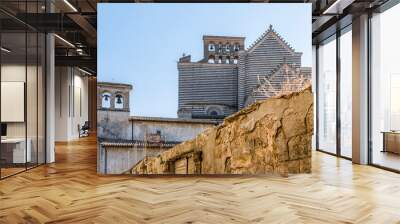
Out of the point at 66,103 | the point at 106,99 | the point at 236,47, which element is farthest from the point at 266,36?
the point at 66,103

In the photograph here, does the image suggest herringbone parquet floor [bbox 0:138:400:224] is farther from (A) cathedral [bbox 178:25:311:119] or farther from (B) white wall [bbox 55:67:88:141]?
(B) white wall [bbox 55:67:88:141]

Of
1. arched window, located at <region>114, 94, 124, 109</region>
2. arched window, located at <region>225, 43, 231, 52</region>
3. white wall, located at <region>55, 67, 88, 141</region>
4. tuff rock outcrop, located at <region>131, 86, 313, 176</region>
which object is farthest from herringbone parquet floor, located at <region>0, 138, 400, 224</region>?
white wall, located at <region>55, 67, 88, 141</region>

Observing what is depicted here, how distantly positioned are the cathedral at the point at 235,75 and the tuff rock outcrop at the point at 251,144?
0.72 feet

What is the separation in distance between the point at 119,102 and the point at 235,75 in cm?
205

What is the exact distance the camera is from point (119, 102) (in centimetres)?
623

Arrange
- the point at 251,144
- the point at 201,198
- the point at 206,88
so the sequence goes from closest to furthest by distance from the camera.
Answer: the point at 201,198 → the point at 251,144 → the point at 206,88

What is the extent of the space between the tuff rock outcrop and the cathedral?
0.22 metres

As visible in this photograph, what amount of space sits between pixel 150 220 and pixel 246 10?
162 inches

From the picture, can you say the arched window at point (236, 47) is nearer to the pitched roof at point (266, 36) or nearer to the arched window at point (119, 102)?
the pitched roof at point (266, 36)

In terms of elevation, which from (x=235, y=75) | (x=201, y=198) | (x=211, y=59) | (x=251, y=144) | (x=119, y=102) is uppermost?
(x=211, y=59)

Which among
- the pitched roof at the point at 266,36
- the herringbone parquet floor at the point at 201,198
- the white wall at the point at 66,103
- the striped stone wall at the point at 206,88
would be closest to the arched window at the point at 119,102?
the striped stone wall at the point at 206,88

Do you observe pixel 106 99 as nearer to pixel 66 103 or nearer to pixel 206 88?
pixel 206 88

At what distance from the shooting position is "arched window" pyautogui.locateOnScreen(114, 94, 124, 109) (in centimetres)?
621

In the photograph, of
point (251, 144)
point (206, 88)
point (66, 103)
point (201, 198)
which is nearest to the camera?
point (201, 198)
